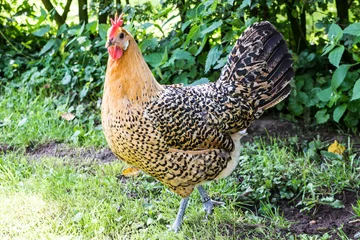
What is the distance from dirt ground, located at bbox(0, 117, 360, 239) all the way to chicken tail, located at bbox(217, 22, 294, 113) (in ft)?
2.58

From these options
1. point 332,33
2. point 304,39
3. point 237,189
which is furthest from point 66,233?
point 304,39

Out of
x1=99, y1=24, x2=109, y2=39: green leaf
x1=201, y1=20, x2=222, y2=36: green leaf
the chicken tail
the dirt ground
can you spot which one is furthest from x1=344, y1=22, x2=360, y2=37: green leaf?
x1=99, y1=24, x2=109, y2=39: green leaf

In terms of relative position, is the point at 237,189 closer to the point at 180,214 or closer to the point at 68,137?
the point at 180,214

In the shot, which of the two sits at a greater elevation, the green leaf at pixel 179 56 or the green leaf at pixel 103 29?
the green leaf at pixel 103 29

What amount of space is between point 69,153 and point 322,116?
2.16 metres

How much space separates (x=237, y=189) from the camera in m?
4.22

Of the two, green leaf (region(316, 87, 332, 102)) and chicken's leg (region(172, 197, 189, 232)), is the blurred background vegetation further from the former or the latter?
chicken's leg (region(172, 197, 189, 232))

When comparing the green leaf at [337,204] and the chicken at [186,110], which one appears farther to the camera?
the green leaf at [337,204]

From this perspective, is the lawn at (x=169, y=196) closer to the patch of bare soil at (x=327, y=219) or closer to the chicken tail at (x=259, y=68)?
the patch of bare soil at (x=327, y=219)

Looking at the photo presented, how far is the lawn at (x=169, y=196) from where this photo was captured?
12.3 feet

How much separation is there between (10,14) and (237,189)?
157 inches

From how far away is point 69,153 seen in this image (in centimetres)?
489

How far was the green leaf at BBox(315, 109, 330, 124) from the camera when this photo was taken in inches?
191

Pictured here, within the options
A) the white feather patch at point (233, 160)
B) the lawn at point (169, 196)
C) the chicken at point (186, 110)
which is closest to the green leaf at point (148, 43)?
the lawn at point (169, 196)
